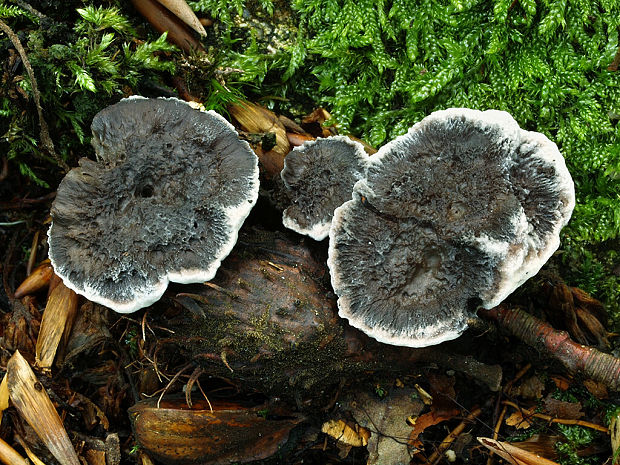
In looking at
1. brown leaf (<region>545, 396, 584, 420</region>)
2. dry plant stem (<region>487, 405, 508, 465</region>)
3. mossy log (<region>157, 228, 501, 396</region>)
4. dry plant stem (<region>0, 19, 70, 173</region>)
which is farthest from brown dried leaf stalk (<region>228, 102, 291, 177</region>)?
brown leaf (<region>545, 396, 584, 420</region>)

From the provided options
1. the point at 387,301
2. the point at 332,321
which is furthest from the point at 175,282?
the point at 387,301

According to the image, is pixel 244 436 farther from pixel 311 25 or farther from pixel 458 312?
pixel 311 25

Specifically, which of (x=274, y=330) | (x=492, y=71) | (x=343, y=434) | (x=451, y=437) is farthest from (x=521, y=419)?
(x=492, y=71)

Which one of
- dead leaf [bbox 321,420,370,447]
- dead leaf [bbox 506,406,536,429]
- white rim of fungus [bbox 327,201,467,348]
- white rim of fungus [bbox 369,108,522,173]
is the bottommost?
dead leaf [bbox 321,420,370,447]

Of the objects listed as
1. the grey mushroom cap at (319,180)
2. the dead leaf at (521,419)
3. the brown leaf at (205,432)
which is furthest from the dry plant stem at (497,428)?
the grey mushroom cap at (319,180)

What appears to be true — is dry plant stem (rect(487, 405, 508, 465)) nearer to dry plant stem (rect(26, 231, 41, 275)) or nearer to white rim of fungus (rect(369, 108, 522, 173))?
white rim of fungus (rect(369, 108, 522, 173))
